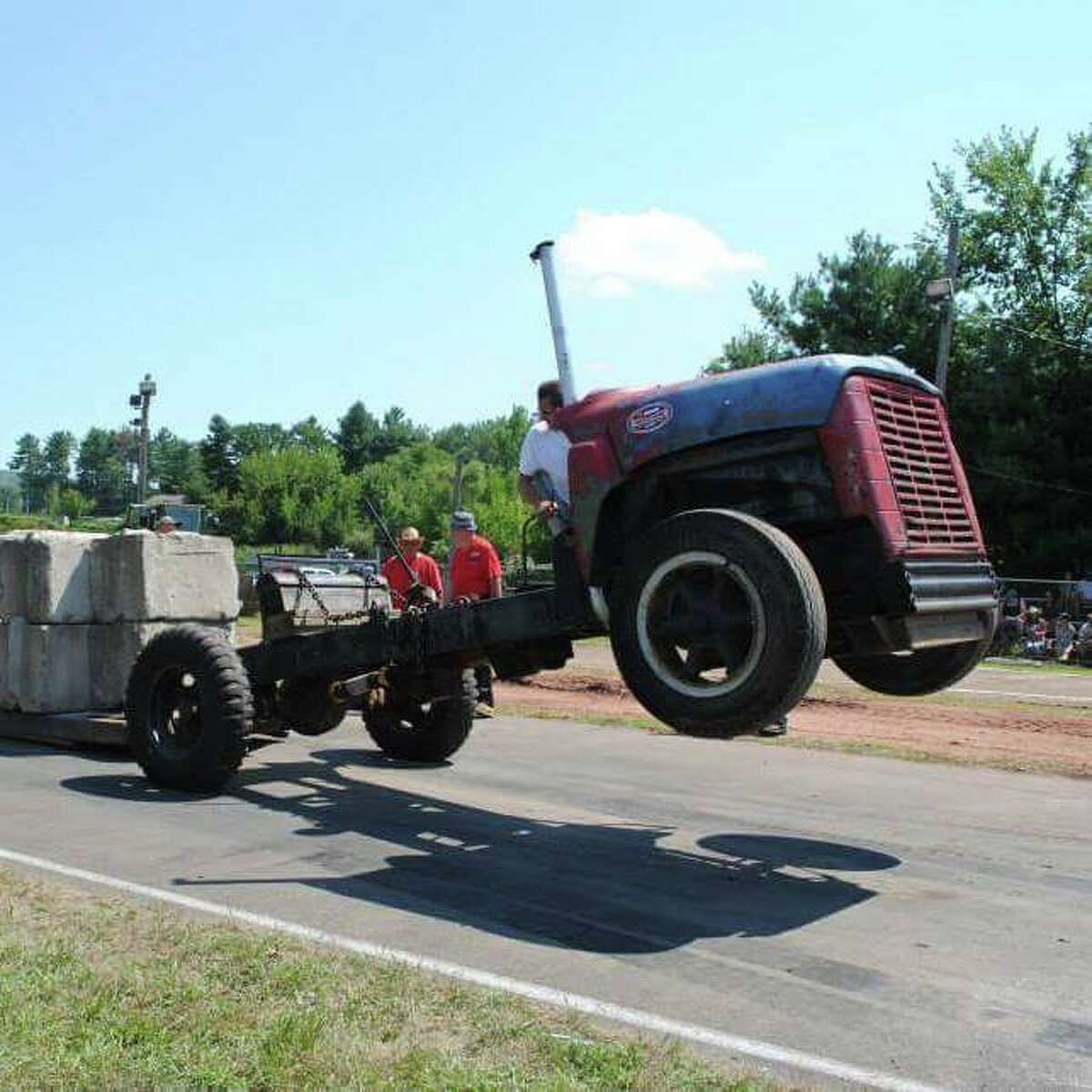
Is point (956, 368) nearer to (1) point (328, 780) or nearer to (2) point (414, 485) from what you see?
(1) point (328, 780)

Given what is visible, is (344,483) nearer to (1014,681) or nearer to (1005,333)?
(1005,333)

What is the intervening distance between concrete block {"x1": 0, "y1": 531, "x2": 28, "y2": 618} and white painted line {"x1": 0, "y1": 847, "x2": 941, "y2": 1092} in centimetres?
525

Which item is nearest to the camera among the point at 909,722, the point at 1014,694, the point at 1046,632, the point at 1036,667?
the point at 909,722

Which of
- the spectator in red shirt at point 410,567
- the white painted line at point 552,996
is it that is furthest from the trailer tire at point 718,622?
the spectator in red shirt at point 410,567

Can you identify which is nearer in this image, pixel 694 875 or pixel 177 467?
pixel 694 875

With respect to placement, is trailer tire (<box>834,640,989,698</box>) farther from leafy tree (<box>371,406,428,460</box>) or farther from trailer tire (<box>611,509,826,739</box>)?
leafy tree (<box>371,406,428,460</box>)

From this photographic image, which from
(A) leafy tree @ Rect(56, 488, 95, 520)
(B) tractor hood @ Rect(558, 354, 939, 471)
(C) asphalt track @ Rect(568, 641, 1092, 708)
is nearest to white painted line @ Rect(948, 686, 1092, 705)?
(C) asphalt track @ Rect(568, 641, 1092, 708)

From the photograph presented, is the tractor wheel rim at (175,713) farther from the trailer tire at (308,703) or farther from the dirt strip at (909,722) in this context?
the dirt strip at (909,722)

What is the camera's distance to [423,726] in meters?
9.64

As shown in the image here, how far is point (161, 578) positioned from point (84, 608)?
2.41 feet

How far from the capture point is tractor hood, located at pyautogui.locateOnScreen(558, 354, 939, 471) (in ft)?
18.6

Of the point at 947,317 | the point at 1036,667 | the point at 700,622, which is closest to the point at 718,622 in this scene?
the point at 700,622

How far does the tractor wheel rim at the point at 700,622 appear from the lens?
17.9 ft

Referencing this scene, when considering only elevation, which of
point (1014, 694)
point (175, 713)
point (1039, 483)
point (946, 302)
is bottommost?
point (1014, 694)
